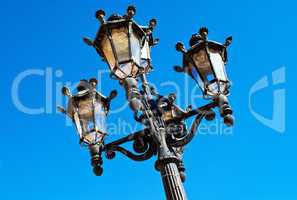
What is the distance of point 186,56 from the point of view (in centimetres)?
612

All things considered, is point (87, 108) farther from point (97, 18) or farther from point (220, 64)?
point (220, 64)

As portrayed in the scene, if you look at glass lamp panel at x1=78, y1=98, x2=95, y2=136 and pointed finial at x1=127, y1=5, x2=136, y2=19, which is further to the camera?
glass lamp panel at x1=78, y1=98, x2=95, y2=136

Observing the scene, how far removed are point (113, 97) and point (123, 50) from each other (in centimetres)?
100

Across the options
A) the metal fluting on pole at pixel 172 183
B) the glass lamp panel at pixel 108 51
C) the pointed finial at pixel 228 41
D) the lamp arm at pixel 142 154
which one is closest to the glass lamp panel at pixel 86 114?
the lamp arm at pixel 142 154

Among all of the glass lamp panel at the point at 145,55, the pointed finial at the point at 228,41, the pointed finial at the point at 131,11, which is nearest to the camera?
the pointed finial at the point at 131,11

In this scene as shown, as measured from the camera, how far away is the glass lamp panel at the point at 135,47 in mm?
5703

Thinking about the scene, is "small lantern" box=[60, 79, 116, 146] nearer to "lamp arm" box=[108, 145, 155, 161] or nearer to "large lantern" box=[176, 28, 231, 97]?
"lamp arm" box=[108, 145, 155, 161]

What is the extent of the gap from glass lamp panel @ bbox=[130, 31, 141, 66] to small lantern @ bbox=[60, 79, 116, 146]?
94 cm

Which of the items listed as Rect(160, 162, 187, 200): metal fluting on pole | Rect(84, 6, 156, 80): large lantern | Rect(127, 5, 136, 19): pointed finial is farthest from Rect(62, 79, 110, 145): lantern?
Rect(160, 162, 187, 200): metal fluting on pole

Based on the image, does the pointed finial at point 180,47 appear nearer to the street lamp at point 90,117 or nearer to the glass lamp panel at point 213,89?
the glass lamp panel at point 213,89

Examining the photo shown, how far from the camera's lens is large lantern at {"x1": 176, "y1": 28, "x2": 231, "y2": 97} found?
19.4 ft

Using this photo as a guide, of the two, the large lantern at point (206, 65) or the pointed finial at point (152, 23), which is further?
the pointed finial at point (152, 23)

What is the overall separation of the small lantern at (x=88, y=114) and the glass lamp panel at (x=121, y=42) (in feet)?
2.93

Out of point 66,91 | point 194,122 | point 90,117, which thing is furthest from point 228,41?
point 66,91
